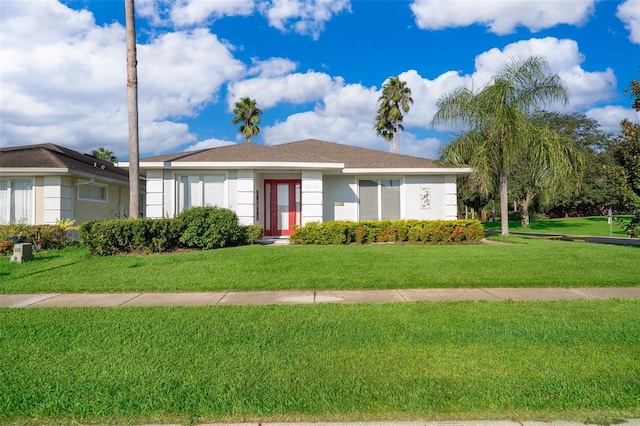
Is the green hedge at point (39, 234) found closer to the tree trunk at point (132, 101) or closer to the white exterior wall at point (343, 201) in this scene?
the tree trunk at point (132, 101)

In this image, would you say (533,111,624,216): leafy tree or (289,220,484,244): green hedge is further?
(533,111,624,216): leafy tree

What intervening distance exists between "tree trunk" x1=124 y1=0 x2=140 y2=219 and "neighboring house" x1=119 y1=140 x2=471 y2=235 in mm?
913

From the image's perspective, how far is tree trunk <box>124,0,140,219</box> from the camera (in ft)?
47.1

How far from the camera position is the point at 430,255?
11656mm

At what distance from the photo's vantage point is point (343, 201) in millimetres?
17625

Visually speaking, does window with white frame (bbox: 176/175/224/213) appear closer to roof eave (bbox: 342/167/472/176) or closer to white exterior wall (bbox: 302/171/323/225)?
white exterior wall (bbox: 302/171/323/225)

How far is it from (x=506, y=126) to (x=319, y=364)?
16103mm

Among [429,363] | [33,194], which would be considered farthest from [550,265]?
[33,194]

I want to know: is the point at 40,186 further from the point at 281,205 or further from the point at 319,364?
the point at 319,364

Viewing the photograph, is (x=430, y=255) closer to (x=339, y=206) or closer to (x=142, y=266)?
(x=339, y=206)

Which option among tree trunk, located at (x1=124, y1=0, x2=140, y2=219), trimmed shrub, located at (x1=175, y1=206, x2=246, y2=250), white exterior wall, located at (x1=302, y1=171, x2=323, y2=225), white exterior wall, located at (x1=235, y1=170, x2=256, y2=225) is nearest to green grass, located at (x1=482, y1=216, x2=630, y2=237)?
white exterior wall, located at (x1=302, y1=171, x2=323, y2=225)

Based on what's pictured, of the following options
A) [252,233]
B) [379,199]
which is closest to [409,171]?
[379,199]

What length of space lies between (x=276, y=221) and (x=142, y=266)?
24.1 ft

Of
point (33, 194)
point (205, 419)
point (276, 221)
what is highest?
point (33, 194)
